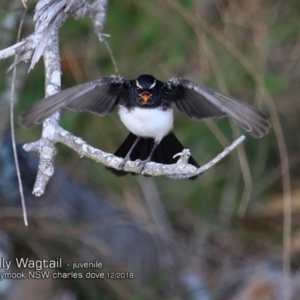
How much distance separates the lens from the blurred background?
393 centimetres

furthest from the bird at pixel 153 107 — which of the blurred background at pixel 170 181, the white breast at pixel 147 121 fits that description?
the blurred background at pixel 170 181

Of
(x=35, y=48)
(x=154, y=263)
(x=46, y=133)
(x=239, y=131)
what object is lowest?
(x=46, y=133)

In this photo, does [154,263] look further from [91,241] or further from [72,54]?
[72,54]

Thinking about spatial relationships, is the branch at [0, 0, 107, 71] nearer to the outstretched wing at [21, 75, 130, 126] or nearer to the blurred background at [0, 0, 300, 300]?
the outstretched wing at [21, 75, 130, 126]

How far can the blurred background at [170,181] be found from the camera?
3.93 metres

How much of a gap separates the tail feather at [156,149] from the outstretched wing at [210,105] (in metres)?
0.19

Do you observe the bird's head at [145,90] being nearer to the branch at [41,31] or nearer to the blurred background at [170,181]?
the branch at [41,31]

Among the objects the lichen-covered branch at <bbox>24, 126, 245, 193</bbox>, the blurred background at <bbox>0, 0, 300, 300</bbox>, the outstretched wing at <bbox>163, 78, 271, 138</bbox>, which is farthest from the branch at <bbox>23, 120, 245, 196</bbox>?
the blurred background at <bbox>0, 0, 300, 300</bbox>

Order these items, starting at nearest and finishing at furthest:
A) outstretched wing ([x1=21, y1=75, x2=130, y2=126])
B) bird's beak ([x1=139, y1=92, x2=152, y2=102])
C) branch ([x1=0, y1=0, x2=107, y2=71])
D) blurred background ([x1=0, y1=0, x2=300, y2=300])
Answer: branch ([x1=0, y1=0, x2=107, y2=71]), outstretched wing ([x1=21, y1=75, x2=130, y2=126]), bird's beak ([x1=139, y1=92, x2=152, y2=102]), blurred background ([x1=0, y1=0, x2=300, y2=300])

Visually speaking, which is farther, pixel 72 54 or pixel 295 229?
pixel 295 229

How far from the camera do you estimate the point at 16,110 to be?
407 centimetres

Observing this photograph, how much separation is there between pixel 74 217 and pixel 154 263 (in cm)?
65

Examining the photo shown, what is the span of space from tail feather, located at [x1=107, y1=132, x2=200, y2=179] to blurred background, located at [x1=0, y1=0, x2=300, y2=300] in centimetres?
73

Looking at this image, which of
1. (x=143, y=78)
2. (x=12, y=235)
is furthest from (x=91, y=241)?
(x=143, y=78)
